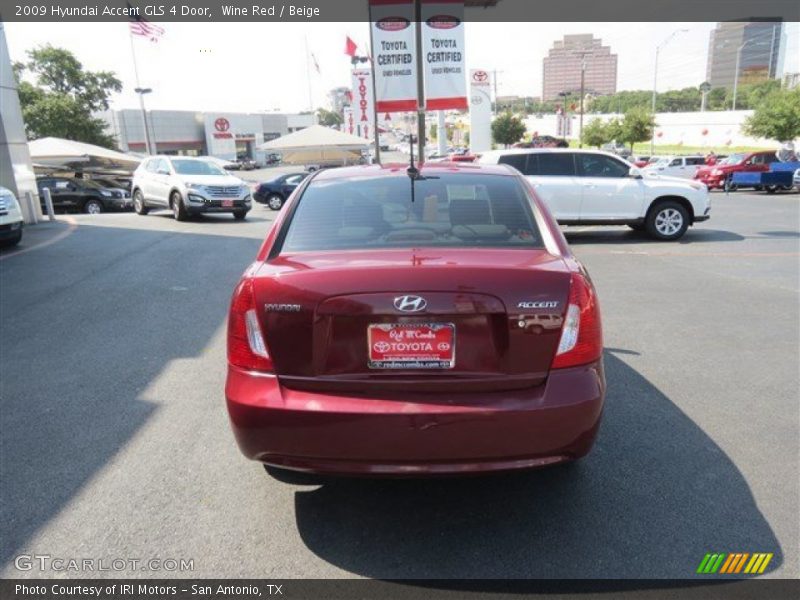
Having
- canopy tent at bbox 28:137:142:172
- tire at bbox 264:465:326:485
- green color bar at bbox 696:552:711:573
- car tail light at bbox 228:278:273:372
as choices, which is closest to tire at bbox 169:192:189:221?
tire at bbox 264:465:326:485

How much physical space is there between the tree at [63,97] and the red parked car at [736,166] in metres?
48.9

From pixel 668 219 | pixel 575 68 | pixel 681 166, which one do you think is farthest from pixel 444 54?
pixel 575 68

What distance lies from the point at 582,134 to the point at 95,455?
6812cm

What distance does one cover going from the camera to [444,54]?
619 inches

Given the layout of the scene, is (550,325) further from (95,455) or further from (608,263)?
(608,263)

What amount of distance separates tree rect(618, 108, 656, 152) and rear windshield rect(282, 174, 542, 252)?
2424 inches

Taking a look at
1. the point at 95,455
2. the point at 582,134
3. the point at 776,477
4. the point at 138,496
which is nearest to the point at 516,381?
the point at 776,477

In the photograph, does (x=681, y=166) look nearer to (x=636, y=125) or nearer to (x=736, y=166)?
(x=736, y=166)

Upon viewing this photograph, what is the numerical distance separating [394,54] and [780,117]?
82.5 feet

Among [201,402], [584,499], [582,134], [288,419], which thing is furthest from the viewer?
[582,134]

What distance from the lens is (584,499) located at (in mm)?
3062

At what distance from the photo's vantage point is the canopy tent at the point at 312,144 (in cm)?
2689

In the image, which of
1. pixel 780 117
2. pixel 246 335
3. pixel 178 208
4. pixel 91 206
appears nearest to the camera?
pixel 246 335

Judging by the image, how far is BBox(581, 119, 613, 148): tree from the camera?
212ft
